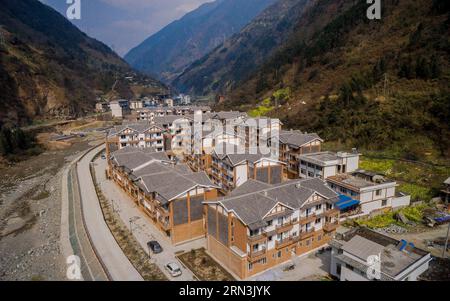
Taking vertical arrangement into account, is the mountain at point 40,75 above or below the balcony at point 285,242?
above

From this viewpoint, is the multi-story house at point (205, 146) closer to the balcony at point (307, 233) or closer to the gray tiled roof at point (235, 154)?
the gray tiled roof at point (235, 154)

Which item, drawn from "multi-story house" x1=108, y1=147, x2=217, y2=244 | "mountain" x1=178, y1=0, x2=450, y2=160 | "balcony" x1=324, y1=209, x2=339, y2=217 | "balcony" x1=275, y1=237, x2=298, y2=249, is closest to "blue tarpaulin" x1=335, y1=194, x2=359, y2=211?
"balcony" x1=324, y1=209, x2=339, y2=217

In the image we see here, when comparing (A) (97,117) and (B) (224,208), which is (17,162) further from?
(B) (224,208)

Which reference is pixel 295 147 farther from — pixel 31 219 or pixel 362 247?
pixel 31 219

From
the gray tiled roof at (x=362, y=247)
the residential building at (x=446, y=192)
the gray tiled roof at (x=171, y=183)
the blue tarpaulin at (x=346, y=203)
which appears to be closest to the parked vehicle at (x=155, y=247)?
the gray tiled roof at (x=171, y=183)

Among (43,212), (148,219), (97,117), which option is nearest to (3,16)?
(97,117)

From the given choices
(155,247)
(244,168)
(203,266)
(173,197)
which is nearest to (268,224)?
(203,266)
